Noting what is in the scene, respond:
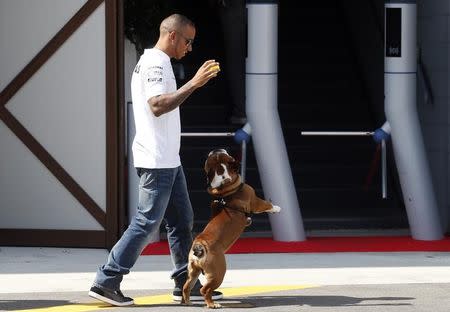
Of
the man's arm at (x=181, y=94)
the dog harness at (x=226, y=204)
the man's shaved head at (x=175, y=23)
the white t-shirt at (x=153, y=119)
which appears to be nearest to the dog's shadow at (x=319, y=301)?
the dog harness at (x=226, y=204)

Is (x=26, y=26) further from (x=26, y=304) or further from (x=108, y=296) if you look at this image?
(x=108, y=296)

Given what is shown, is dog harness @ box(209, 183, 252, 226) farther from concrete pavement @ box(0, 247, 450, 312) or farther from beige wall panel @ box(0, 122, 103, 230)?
beige wall panel @ box(0, 122, 103, 230)

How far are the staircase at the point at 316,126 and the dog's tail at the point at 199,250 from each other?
14.3 feet

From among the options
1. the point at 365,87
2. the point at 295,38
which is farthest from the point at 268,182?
the point at 295,38

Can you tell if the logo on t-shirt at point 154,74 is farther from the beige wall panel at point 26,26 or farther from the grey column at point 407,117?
the grey column at point 407,117

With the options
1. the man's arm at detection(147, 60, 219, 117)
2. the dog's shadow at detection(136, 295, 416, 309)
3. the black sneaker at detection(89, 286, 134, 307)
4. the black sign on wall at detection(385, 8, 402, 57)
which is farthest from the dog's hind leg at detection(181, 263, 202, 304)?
the black sign on wall at detection(385, 8, 402, 57)

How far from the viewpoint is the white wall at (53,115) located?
12.2 metres

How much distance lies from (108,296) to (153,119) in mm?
1181

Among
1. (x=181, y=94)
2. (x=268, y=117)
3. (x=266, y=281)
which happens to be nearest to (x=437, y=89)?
(x=268, y=117)

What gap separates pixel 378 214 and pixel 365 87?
9.58ft

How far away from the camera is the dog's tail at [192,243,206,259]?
8.92m

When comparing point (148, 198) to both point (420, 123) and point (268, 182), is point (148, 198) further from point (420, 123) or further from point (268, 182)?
point (420, 123)

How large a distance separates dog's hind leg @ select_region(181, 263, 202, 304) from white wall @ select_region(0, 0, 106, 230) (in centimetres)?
326

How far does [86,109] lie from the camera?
12.2m
